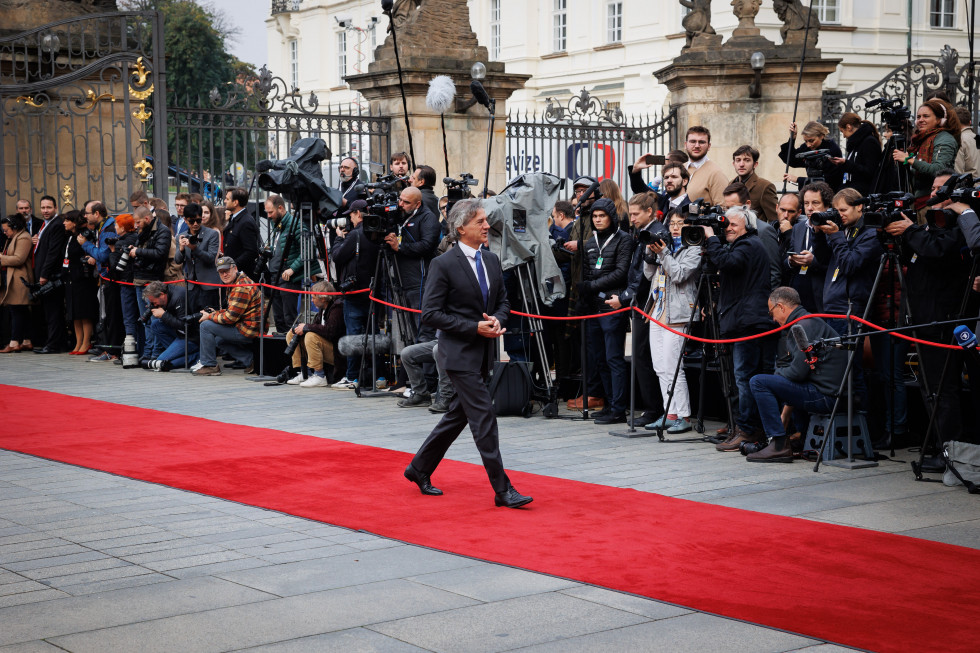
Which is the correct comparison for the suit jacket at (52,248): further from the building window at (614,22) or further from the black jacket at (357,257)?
the building window at (614,22)


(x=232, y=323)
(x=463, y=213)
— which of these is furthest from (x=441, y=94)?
(x=463, y=213)

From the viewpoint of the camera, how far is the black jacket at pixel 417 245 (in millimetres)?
12742

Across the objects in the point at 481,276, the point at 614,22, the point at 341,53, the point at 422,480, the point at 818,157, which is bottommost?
the point at 422,480

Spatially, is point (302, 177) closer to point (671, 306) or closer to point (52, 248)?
point (52, 248)

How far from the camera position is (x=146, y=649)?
5.24 meters

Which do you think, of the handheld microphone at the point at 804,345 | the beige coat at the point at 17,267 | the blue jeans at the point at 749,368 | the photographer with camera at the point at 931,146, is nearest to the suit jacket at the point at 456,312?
the handheld microphone at the point at 804,345

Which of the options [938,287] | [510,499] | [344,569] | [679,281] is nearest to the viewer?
[344,569]

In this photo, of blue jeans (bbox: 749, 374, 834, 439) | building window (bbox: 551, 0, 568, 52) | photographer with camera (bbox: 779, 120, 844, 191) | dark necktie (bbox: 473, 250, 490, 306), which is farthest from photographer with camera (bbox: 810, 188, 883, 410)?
building window (bbox: 551, 0, 568, 52)

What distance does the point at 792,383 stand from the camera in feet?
31.4

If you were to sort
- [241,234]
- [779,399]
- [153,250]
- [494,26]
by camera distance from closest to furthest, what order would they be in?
[779,399] < [241,234] < [153,250] < [494,26]

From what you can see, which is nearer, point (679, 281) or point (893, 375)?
point (893, 375)

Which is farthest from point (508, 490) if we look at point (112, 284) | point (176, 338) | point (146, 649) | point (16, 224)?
point (16, 224)

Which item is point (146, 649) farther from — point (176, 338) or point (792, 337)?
point (176, 338)

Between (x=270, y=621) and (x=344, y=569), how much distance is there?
0.97 meters
